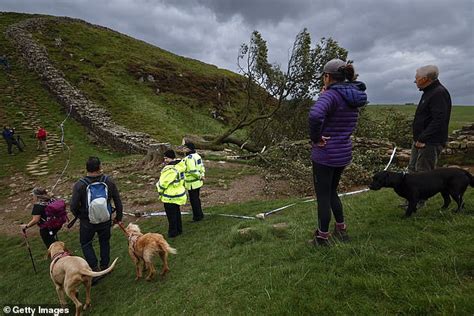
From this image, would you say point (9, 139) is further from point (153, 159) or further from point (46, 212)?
point (46, 212)

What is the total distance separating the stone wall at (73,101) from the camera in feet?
70.7

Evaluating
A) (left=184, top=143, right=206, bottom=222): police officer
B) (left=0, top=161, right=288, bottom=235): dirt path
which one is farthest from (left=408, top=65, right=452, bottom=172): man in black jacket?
(left=0, top=161, right=288, bottom=235): dirt path

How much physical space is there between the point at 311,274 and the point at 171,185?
4375 millimetres

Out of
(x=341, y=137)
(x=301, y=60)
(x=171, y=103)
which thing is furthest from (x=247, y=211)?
(x=171, y=103)

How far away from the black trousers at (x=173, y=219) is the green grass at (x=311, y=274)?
0.49 meters

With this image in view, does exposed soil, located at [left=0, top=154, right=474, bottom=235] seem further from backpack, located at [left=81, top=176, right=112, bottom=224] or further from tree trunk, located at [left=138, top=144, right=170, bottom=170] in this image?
backpack, located at [left=81, top=176, right=112, bottom=224]

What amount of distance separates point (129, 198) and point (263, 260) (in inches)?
340

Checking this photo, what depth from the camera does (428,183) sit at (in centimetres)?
514

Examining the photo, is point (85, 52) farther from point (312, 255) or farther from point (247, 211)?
point (312, 255)

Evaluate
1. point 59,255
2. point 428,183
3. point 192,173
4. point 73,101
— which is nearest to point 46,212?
point 59,255

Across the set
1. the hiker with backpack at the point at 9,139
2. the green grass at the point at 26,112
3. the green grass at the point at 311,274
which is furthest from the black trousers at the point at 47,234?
the hiker with backpack at the point at 9,139

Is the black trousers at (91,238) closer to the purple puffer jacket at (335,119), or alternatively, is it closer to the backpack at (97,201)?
the backpack at (97,201)

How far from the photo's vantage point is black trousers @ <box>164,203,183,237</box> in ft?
24.7

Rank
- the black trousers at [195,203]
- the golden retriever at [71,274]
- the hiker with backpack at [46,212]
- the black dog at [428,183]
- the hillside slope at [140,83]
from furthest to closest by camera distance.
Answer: the hillside slope at [140,83], the black trousers at [195,203], the hiker with backpack at [46,212], the black dog at [428,183], the golden retriever at [71,274]
